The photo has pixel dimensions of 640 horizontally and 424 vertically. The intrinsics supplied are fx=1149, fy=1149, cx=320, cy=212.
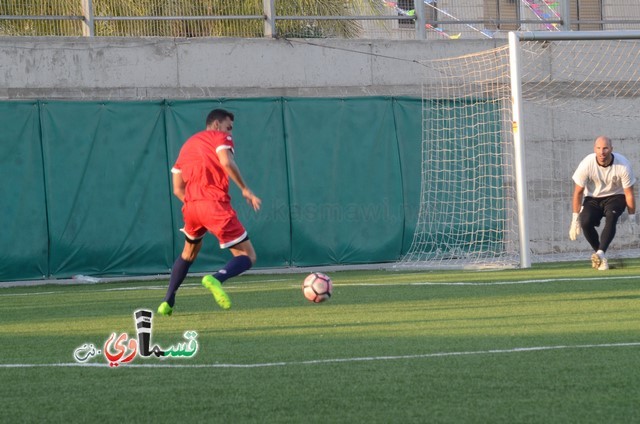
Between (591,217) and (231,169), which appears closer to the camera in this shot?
(231,169)

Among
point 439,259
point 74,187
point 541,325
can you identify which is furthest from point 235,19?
point 541,325

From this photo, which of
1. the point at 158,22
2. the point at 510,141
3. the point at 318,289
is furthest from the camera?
the point at 510,141

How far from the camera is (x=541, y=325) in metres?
9.21

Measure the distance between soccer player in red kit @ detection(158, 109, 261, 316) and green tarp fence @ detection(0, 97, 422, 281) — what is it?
6.65 meters

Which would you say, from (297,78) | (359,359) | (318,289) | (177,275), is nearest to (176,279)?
(177,275)

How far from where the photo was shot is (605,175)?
50.6 ft

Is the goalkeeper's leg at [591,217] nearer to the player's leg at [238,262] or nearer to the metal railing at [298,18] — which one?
the metal railing at [298,18]

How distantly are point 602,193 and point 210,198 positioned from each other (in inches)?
270

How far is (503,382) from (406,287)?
7149mm

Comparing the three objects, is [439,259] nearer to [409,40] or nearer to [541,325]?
[409,40]

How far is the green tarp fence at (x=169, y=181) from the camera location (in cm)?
1706

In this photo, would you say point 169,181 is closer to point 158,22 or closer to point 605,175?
point 158,22

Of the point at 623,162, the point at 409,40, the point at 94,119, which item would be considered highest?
the point at 409,40

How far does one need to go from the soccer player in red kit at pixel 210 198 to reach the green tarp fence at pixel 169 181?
6646mm
